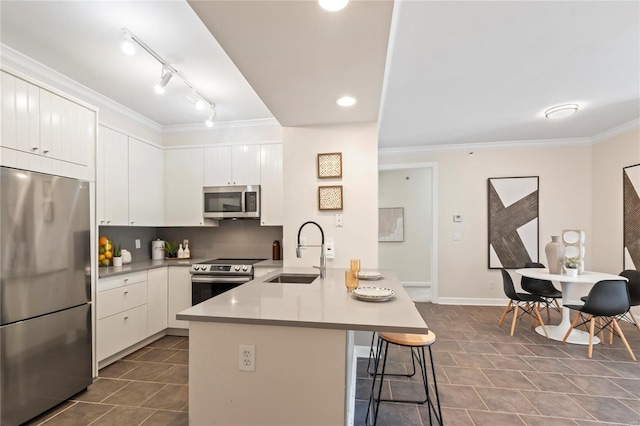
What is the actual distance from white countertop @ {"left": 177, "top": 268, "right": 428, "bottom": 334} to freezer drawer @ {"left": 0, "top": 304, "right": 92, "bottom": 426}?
1.27 meters

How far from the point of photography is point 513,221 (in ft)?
15.6

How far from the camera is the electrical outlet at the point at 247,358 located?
146 cm

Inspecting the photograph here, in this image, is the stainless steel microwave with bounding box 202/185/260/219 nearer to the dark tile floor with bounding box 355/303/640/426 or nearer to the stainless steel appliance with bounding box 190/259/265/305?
the stainless steel appliance with bounding box 190/259/265/305

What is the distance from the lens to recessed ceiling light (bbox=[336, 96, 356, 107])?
7.63 feet

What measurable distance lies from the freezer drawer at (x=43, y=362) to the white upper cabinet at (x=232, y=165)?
6.54 feet

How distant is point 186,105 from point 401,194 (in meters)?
4.47

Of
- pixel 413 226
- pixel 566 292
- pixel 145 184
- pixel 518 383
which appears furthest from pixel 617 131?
pixel 145 184

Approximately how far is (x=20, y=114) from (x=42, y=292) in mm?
1174

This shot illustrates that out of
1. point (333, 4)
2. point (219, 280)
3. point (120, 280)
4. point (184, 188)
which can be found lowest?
point (219, 280)

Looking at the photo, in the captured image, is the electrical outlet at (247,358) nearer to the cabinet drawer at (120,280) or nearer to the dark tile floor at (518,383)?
the dark tile floor at (518,383)

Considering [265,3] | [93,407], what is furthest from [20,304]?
[265,3]

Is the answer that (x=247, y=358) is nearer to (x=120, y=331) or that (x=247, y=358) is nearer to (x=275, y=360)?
(x=275, y=360)

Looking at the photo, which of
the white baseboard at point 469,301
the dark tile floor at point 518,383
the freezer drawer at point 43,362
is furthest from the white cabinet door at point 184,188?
the white baseboard at point 469,301

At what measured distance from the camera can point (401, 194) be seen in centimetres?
640
